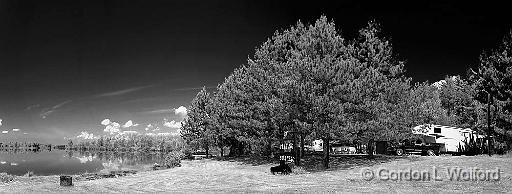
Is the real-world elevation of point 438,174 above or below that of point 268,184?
above

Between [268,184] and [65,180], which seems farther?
[268,184]

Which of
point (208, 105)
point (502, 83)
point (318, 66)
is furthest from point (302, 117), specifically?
point (502, 83)

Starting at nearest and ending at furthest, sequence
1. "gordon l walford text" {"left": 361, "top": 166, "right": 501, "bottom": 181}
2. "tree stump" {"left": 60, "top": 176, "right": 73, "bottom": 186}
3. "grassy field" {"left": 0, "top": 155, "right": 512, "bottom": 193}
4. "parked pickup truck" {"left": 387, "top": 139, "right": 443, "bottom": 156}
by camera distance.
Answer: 1. "grassy field" {"left": 0, "top": 155, "right": 512, "bottom": 193}
2. "tree stump" {"left": 60, "top": 176, "right": 73, "bottom": 186}
3. "gordon l walford text" {"left": 361, "top": 166, "right": 501, "bottom": 181}
4. "parked pickup truck" {"left": 387, "top": 139, "right": 443, "bottom": 156}

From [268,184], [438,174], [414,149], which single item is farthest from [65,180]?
[414,149]

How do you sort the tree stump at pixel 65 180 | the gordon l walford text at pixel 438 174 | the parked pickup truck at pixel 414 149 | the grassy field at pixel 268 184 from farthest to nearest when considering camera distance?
the parked pickup truck at pixel 414 149
the gordon l walford text at pixel 438 174
the tree stump at pixel 65 180
the grassy field at pixel 268 184

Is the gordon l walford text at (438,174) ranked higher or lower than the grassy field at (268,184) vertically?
higher

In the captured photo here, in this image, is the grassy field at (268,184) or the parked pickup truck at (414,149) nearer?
the grassy field at (268,184)

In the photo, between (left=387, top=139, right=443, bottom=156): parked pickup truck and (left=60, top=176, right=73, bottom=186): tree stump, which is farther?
(left=387, top=139, right=443, bottom=156): parked pickup truck

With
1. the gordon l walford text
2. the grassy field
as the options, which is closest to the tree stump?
the grassy field

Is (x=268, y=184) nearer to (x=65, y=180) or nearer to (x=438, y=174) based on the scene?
(x=438, y=174)

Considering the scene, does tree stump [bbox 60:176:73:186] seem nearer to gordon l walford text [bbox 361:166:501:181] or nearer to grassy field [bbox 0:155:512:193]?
grassy field [bbox 0:155:512:193]

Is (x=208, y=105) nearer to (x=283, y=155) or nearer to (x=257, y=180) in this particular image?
(x=283, y=155)

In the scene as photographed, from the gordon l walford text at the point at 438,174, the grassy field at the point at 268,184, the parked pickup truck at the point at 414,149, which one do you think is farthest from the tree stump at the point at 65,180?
the parked pickup truck at the point at 414,149

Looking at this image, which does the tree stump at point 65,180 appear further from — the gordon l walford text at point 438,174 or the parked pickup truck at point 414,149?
the parked pickup truck at point 414,149
